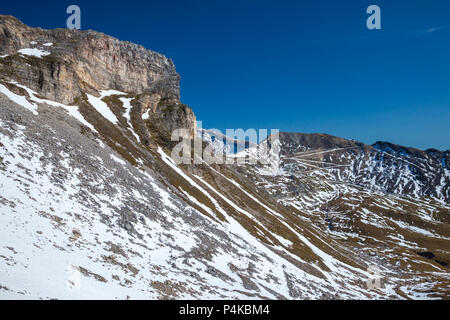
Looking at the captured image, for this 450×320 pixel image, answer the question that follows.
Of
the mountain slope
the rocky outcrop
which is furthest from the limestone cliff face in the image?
the mountain slope

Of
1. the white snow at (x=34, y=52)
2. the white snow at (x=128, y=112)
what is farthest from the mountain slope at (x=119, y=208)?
the white snow at (x=34, y=52)

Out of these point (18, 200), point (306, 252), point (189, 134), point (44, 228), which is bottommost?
point (306, 252)

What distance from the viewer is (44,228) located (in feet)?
80.0

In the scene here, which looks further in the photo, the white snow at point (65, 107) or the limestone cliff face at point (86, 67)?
the limestone cliff face at point (86, 67)

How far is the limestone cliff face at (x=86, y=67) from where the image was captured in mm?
70562

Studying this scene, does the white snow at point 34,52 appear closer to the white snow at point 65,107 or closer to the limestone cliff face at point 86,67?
the limestone cliff face at point 86,67

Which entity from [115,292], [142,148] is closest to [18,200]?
[115,292]

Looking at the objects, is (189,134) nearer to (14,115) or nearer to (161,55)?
(161,55)

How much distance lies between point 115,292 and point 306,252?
64.9 meters

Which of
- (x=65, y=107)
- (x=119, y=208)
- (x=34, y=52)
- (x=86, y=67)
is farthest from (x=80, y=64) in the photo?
(x=119, y=208)

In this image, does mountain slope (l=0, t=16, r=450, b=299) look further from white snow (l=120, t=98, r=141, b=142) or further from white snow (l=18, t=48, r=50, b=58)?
white snow (l=18, t=48, r=50, b=58)

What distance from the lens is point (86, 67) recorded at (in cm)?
9969
